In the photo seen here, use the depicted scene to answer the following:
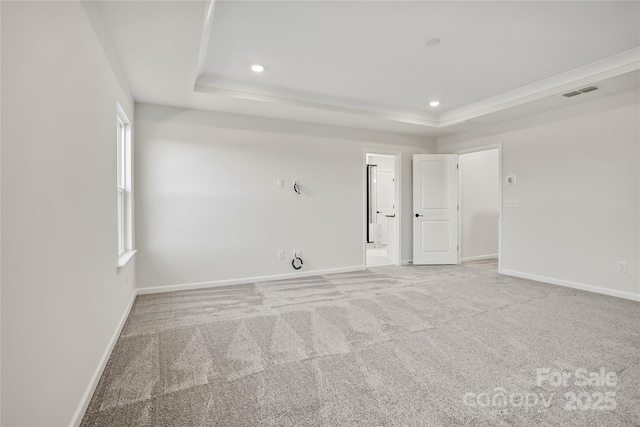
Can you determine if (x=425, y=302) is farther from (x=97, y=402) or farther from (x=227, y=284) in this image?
(x=97, y=402)

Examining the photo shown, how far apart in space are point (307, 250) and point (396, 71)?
2787 millimetres

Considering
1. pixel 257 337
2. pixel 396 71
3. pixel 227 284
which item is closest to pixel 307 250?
pixel 227 284

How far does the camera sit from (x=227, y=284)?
4.39m

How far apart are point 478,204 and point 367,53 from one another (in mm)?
4511

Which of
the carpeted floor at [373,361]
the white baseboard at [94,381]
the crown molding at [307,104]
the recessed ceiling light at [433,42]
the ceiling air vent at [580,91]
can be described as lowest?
the carpeted floor at [373,361]

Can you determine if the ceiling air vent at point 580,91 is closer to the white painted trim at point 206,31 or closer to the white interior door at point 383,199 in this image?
the white painted trim at point 206,31

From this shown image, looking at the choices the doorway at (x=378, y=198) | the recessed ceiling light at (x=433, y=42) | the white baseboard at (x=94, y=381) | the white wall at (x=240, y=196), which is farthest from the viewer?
the doorway at (x=378, y=198)

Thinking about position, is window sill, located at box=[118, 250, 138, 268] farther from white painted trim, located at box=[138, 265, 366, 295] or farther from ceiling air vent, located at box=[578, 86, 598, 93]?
ceiling air vent, located at box=[578, 86, 598, 93]

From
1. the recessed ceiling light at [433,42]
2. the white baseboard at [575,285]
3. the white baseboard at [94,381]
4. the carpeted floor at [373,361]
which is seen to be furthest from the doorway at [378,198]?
the white baseboard at [94,381]

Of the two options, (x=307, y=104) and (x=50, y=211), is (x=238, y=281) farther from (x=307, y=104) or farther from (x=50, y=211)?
(x=50, y=211)

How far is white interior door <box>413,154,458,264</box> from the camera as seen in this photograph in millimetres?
5906

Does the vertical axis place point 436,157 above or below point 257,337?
above

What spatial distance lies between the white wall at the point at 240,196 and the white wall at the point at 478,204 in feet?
7.20

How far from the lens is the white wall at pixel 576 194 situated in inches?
145
